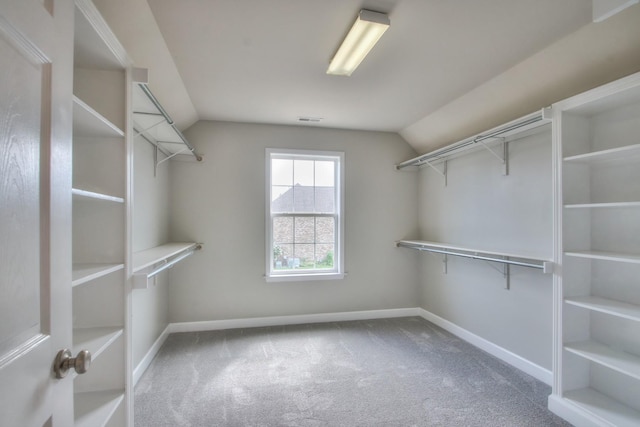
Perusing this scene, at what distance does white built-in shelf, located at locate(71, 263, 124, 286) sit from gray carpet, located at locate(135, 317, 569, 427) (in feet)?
4.17

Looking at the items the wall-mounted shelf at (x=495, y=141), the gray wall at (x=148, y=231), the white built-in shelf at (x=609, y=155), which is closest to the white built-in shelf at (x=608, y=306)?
the white built-in shelf at (x=609, y=155)

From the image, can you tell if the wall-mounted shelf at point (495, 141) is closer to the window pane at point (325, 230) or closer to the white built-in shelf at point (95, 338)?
the window pane at point (325, 230)

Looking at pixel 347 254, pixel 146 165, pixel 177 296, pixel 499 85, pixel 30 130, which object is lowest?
pixel 177 296

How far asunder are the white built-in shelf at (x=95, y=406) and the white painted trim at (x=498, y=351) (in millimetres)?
2957

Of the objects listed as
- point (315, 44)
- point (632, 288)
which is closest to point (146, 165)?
point (315, 44)

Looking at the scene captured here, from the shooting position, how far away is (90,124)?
1263mm

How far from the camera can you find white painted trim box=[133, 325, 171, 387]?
2.43m

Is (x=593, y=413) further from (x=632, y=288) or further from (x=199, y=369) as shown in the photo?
(x=199, y=369)

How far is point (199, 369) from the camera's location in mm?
2631

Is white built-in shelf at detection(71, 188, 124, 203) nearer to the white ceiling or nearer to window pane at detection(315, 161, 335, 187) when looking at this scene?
the white ceiling

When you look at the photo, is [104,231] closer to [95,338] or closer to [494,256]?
[95,338]

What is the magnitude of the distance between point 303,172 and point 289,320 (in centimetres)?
188

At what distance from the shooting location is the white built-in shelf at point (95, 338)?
1.22 meters

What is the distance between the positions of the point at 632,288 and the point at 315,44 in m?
2.56
